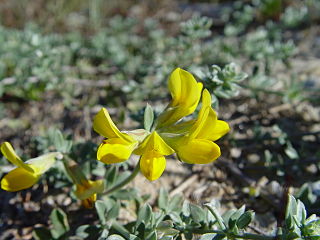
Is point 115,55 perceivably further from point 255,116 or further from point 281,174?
point 281,174

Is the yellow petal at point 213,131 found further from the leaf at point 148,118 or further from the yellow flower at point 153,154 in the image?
the leaf at point 148,118

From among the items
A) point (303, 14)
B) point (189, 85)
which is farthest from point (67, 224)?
point (303, 14)

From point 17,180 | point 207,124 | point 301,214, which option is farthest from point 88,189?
point 301,214

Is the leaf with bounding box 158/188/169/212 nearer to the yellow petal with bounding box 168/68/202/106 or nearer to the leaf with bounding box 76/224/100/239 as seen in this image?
the leaf with bounding box 76/224/100/239

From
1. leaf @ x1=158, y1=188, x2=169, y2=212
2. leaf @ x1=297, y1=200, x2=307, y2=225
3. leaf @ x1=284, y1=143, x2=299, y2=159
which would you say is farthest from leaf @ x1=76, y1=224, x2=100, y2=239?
leaf @ x1=284, y1=143, x2=299, y2=159

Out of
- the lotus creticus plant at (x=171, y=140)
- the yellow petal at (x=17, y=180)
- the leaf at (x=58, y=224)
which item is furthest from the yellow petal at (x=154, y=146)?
the leaf at (x=58, y=224)

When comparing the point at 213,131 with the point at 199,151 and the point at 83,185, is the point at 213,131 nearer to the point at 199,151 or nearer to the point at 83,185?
the point at 199,151
